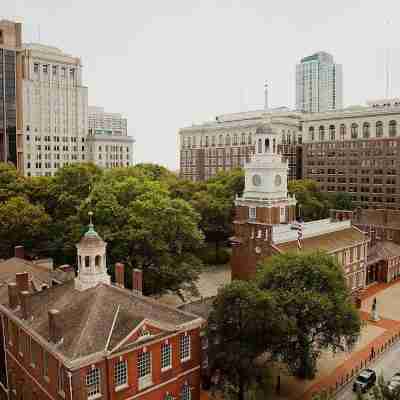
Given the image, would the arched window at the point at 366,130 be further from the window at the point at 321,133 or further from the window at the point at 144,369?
the window at the point at 144,369

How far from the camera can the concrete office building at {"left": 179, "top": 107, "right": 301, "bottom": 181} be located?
123m

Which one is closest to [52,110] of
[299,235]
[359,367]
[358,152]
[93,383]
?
[358,152]

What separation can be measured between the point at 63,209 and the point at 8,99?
7812 cm

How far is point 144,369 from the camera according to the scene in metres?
25.3

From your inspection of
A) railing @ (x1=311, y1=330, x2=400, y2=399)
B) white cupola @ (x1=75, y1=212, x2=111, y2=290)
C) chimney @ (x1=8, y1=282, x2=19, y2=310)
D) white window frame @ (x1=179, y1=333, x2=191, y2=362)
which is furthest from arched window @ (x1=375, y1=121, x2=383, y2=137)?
chimney @ (x1=8, y1=282, x2=19, y2=310)

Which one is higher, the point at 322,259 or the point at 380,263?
the point at 322,259

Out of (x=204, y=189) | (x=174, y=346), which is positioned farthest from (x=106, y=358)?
(x=204, y=189)

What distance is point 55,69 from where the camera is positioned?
137250mm

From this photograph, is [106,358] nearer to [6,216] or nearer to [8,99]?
[6,216]

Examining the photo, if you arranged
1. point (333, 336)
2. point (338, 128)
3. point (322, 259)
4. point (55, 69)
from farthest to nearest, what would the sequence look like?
point (55, 69), point (338, 128), point (322, 259), point (333, 336)

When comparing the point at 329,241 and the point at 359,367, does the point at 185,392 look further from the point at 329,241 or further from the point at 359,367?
the point at 329,241

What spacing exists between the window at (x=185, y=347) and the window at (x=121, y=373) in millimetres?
4182

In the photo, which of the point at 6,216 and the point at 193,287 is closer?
the point at 193,287

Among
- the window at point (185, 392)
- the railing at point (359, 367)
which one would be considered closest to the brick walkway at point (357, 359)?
the railing at point (359, 367)
